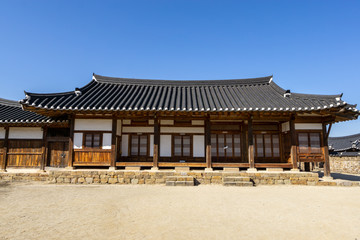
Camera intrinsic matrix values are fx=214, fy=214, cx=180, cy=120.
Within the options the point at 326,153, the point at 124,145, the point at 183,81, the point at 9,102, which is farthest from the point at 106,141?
the point at 326,153

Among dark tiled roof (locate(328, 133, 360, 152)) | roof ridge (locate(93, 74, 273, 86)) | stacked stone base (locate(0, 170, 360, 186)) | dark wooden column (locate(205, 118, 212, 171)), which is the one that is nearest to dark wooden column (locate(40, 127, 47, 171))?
stacked stone base (locate(0, 170, 360, 186))

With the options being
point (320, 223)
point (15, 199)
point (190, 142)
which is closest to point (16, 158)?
point (15, 199)

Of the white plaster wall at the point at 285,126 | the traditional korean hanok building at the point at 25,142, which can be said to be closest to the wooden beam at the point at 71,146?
the traditional korean hanok building at the point at 25,142

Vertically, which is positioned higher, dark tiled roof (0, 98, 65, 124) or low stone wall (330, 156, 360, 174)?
dark tiled roof (0, 98, 65, 124)

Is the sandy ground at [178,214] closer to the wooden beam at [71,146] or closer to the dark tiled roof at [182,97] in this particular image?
the wooden beam at [71,146]

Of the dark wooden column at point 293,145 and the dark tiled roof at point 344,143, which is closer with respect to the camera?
the dark wooden column at point 293,145

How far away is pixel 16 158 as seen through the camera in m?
13.1

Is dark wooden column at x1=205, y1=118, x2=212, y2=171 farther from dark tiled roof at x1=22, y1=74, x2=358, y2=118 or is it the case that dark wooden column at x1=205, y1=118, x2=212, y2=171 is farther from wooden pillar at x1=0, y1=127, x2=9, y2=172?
wooden pillar at x1=0, y1=127, x2=9, y2=172

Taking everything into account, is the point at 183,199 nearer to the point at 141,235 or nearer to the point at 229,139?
the point at 141,235

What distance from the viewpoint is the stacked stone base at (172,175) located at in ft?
35.2

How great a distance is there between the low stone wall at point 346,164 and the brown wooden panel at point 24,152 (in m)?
27.0

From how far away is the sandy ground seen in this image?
14.9 ft

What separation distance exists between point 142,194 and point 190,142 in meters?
5.34

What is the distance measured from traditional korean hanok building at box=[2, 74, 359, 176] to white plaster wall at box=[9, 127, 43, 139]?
1375mm
